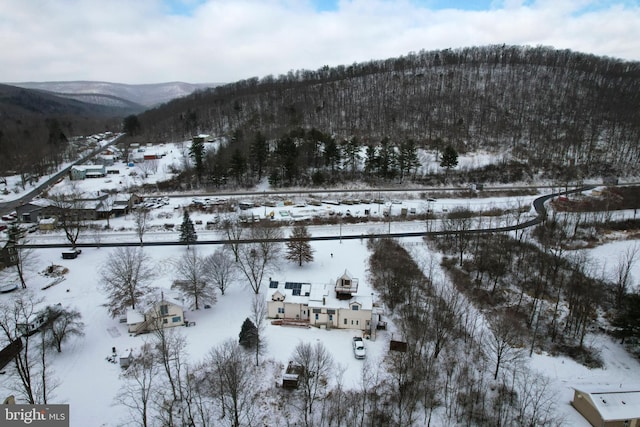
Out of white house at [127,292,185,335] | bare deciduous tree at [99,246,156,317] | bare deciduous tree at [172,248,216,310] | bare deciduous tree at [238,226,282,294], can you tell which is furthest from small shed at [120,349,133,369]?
bare deciduous tree at [238,226,282,294]

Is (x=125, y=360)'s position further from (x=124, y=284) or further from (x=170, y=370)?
(x=124, y=284)

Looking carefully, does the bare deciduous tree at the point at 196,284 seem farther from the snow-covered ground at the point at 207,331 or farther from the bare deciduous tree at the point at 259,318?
the bare deciduous tree at the point at 259,318

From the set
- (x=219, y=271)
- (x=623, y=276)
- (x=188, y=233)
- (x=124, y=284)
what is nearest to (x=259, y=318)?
(x=219, y=271)

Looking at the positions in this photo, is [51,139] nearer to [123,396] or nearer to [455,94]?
[123,396]

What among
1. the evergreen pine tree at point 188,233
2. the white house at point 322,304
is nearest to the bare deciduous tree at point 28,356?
the evergreen pine tree at point 188,233

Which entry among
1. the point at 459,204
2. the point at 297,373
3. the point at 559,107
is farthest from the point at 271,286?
the point at 559,107

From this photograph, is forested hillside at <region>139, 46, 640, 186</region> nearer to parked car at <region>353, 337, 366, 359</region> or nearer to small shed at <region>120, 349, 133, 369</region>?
small shed at <region>120, 349, 133, 369</region>
